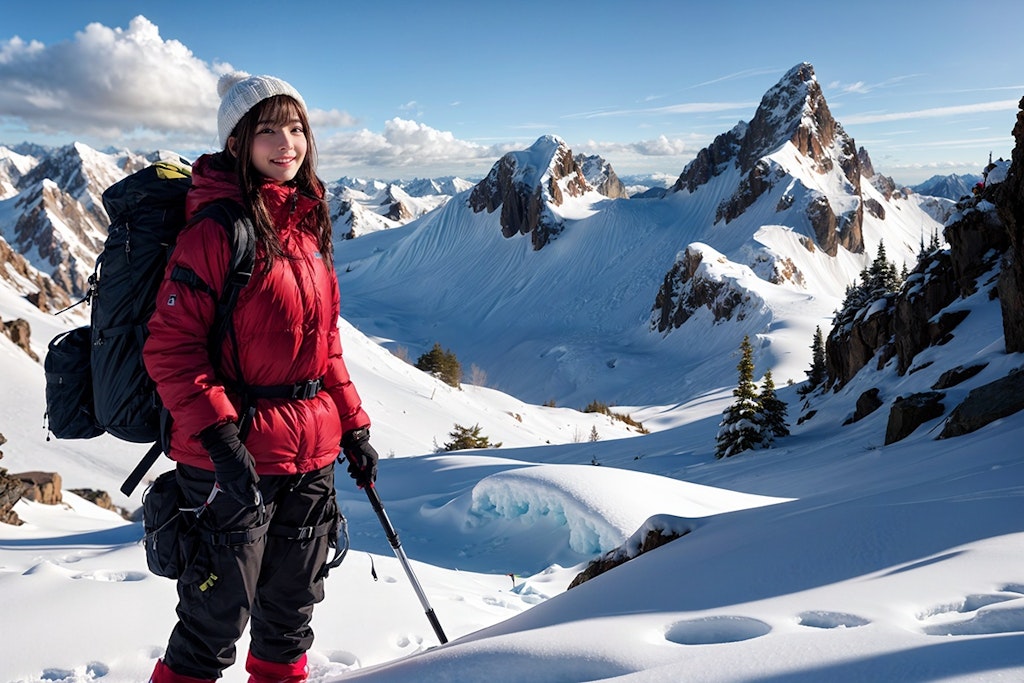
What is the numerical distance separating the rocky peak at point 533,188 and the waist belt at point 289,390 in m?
91.4

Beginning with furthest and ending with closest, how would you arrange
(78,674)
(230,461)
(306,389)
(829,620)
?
(78,674), (306,389), (829,620), (230,461)

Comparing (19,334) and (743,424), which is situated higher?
(19,334)

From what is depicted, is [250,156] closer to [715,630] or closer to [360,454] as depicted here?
[360,454]

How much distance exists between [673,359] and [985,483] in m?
53.4

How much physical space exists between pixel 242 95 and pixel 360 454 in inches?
64.2

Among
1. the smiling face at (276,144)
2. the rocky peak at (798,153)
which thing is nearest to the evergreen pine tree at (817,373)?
the smiling face at (276,144)

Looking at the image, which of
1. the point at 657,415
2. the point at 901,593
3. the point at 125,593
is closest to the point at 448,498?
the point at 125,593

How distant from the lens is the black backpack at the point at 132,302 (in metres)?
2.50

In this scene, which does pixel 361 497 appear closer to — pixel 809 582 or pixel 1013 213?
pixel 809 582

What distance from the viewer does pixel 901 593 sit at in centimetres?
264

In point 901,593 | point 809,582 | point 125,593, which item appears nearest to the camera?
point 901,593

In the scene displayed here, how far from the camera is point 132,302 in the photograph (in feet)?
8.32

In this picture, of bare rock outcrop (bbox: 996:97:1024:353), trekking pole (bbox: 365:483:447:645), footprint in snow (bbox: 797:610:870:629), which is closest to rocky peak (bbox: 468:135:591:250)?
bare rock outcrop (bbox: 996:97:1024:353)

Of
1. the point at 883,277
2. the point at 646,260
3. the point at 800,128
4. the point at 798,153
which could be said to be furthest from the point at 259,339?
the point at 800,128
